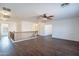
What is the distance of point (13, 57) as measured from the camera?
74.4 inches

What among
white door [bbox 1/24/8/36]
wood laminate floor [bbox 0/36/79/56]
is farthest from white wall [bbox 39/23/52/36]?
white door [bbox 1/24/8/36]

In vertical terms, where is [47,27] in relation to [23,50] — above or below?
above

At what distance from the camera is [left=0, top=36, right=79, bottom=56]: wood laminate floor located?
1.88 meters

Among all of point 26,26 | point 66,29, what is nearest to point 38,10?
point 26,26

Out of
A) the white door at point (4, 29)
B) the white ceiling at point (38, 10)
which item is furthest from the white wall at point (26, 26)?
the white door at point (4, 29)

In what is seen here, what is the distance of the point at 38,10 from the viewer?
6.41ft

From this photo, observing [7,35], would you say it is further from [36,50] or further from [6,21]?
[36,50]

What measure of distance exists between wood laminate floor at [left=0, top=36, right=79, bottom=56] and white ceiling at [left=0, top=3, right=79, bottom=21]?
57 centimetres

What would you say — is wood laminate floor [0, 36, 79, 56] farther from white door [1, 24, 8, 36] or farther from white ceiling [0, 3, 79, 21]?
white ceiling [0, 3, 79, 21]

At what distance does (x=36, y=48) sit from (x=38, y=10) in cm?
86

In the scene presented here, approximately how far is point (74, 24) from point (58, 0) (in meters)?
0.67

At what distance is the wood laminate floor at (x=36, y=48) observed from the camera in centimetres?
188

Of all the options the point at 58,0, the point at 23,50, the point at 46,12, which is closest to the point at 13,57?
the point at 23,50

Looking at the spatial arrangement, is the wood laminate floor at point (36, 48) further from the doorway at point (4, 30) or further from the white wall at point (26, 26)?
Result: the white wall at point (26, 26)
